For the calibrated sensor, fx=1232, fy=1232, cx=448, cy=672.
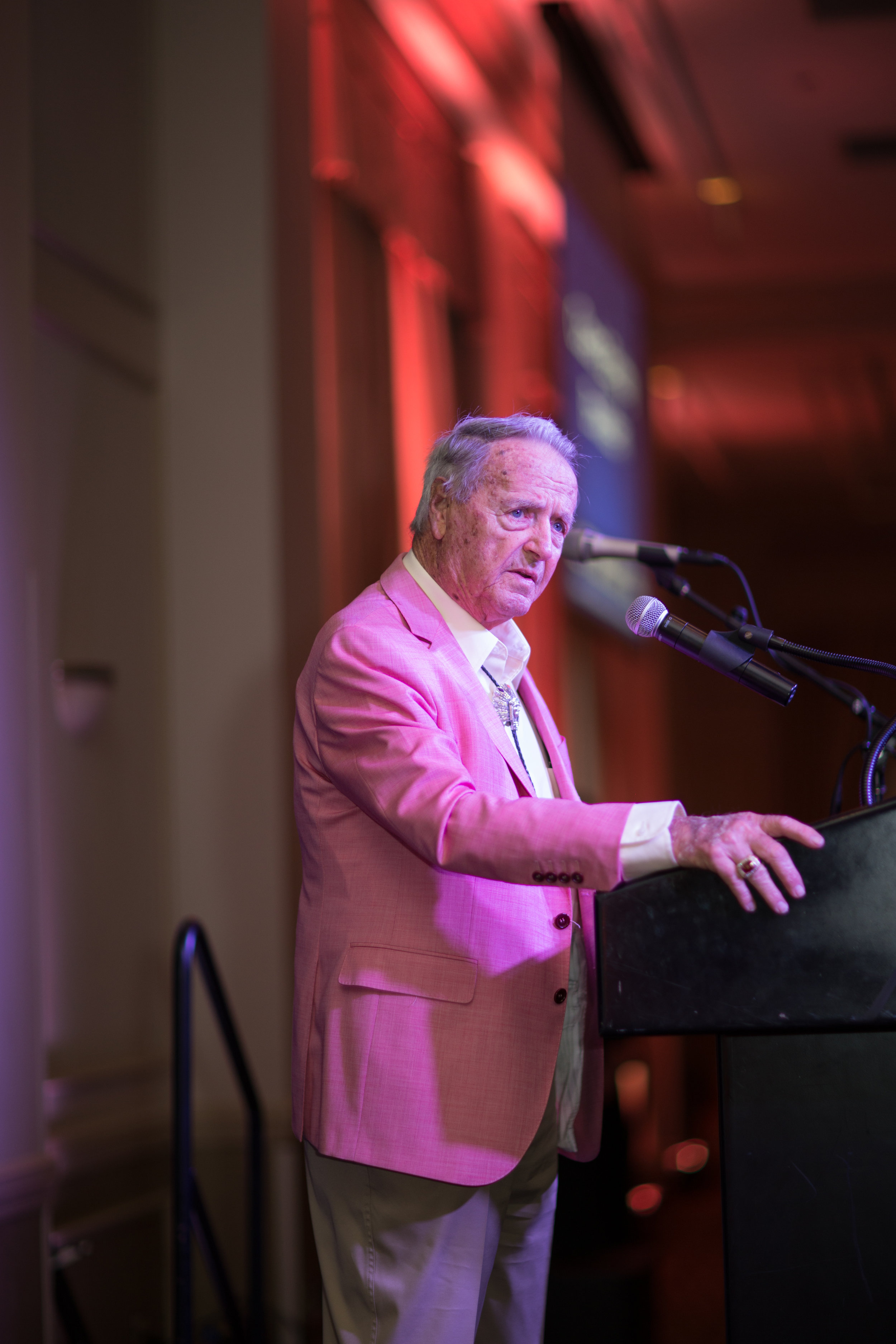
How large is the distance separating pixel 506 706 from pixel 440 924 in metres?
0.32

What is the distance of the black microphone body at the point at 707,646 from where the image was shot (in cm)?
139

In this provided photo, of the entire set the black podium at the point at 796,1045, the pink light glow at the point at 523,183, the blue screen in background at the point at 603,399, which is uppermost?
the pink light glow at the point at 523,183

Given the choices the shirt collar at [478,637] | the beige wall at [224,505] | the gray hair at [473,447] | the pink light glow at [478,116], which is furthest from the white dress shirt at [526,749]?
the pink light glow at [478,116]

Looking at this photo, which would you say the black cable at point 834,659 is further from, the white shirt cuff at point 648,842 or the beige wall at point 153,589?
the beige wall at point 153,589

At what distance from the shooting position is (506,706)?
1587mm

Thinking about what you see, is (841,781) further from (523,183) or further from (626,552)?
(523,183)

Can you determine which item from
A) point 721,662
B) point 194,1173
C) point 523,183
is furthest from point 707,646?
point 523,183

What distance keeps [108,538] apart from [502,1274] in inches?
95.1

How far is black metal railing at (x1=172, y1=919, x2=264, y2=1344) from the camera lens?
2287 mm

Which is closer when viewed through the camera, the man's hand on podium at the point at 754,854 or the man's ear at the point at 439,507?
the man's hand on podium at the point at 754,854

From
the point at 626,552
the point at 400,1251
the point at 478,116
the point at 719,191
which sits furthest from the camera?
the point at 719,191

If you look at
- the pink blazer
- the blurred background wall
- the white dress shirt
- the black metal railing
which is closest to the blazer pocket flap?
the pink blazer

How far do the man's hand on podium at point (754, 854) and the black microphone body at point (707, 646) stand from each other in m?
0.24

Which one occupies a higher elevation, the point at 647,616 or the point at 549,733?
the point at 647,616
